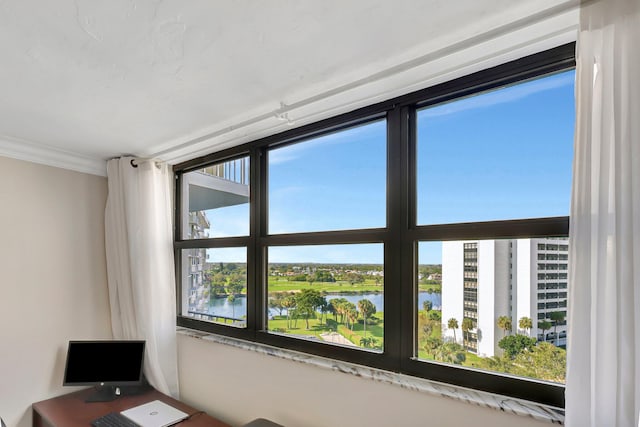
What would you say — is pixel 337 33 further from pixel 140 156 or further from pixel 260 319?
pixel 140 156

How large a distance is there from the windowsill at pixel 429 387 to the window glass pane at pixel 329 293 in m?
0.11

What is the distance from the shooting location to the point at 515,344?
1.36 meters

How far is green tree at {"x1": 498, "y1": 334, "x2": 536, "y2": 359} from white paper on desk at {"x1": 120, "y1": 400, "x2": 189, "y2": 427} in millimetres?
1725

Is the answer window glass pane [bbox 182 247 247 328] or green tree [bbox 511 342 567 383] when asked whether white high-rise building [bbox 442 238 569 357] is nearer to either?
green tree [bbox 511 342 567 383]

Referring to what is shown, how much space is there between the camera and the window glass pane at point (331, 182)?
5.86 ft

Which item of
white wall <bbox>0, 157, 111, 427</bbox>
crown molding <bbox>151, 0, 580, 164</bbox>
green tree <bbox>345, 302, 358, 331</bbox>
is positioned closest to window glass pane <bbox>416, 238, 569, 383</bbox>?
green tree <bbox>345, 302, 358, 331</bbox>

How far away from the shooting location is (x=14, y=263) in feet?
7.37

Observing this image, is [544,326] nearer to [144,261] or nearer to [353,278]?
[353,278]

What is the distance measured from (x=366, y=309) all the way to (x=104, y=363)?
1759 mm

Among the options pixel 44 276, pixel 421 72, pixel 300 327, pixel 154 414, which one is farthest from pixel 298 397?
pixel 44 276

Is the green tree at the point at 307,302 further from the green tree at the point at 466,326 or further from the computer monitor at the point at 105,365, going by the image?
the computer monitor at the point at 105,365

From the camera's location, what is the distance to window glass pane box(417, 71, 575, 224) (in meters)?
1.30

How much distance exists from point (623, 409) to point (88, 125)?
8.28ft

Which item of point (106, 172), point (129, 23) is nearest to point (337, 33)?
point (129, 23)
